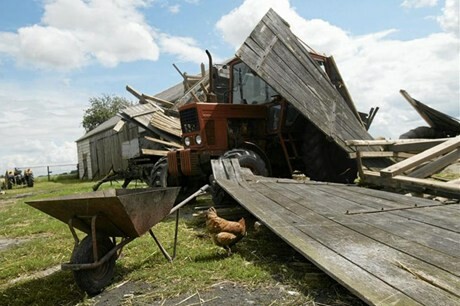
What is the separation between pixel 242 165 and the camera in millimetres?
6477

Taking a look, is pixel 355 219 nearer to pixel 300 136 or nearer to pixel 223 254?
pixel 223 254

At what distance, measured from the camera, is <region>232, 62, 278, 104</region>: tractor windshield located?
308 inches

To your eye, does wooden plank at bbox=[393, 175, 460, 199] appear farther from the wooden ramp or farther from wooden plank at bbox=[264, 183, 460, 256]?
wooden plank at bbox=[264, 183, 460, 256]

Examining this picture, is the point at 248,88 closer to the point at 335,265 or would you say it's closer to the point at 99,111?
the point at 335,265

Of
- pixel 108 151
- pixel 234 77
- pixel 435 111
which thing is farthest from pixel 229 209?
pixel 108 151

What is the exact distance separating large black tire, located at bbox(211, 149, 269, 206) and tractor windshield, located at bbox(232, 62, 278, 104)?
1543 millimetres

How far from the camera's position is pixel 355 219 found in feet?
11.7

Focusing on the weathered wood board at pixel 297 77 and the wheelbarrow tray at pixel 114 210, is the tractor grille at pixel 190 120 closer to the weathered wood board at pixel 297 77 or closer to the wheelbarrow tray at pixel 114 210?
the weathered wood board at pixel 297 77

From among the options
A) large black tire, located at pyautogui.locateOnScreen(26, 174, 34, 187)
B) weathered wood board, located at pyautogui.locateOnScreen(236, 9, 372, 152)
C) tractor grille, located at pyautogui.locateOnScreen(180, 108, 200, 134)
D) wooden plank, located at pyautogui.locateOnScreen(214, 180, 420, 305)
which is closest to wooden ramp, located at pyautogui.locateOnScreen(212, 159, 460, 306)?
wooden plank, located at pyautogui.locateOnScreen(214, 180, 420, 305)

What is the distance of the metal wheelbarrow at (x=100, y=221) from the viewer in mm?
2990

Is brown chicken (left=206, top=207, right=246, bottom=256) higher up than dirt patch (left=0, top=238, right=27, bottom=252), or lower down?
higher up

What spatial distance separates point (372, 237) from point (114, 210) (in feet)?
6.90

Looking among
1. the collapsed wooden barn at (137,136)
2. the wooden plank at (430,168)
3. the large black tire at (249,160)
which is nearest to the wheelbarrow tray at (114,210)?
the large black tire at (249,160)

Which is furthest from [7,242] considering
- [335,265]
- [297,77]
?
[297,77]
